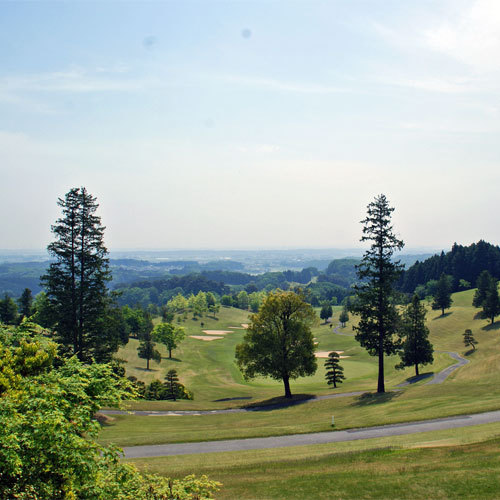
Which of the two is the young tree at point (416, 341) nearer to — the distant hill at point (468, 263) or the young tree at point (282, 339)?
the young tree at point (282, 339)

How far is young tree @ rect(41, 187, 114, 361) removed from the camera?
33.8 m

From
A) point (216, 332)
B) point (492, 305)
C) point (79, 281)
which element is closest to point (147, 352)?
point (79, 281)

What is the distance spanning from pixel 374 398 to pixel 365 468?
19.1 metres

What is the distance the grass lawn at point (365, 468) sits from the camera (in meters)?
13.0

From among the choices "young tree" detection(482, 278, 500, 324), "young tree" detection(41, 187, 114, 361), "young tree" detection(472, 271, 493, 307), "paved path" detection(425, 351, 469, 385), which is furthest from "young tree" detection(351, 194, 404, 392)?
"young tree" detection(472, 271, 493, 307)

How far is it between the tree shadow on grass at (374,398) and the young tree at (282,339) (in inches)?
223

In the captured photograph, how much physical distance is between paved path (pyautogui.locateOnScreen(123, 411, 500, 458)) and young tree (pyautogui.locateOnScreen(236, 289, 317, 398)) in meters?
15.2

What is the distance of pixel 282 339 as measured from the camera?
125 ft

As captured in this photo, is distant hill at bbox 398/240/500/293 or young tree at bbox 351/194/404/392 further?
distant hill at bbox 398/240/500/293

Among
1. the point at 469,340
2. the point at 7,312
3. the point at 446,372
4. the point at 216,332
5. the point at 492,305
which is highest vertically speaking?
the point at 492,305

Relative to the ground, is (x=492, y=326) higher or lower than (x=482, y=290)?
lower

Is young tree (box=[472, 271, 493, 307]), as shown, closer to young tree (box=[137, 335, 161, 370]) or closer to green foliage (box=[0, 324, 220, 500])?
young tree (box=[137, 335, 161, 370])

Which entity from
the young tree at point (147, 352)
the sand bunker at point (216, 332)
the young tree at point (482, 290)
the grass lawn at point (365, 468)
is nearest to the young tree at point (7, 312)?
the young tree at point (147, 352)

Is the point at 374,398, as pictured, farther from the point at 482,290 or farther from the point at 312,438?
the point at 482,290
